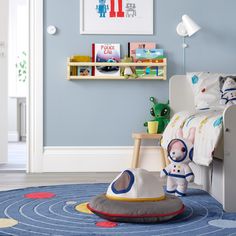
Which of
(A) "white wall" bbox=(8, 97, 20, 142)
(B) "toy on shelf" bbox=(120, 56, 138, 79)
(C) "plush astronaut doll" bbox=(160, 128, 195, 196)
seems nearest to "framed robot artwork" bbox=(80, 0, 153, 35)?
(B) "toy on shelf" bbox=(120, 56, 138, 79)

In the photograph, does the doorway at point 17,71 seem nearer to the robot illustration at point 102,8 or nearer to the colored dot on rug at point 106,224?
the robot illustration at point 102,8

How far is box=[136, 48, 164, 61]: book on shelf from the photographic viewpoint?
371cm

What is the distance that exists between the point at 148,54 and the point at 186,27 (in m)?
0.35

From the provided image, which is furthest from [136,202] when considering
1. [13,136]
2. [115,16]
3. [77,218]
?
[13,136]

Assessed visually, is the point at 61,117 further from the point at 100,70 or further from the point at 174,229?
the point at 174,229

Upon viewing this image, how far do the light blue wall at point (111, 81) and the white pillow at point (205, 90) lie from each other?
1.08 feet

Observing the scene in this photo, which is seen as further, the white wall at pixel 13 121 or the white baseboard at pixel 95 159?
the white wall at pixel 13 121

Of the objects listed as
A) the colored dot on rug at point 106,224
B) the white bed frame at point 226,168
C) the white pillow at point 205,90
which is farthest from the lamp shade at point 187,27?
the colored dot on rug at point 106,224

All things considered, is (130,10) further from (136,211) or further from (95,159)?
(136,211)

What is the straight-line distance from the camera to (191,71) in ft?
12.4

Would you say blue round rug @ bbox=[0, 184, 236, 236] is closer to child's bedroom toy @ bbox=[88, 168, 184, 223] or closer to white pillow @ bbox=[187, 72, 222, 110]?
child's bedroom toy @ bbox=[88, 168, 184, 223]

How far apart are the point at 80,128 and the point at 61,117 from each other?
0.17 meters

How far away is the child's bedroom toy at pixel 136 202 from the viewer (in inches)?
74.7

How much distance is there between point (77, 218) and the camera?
6.66 ft
